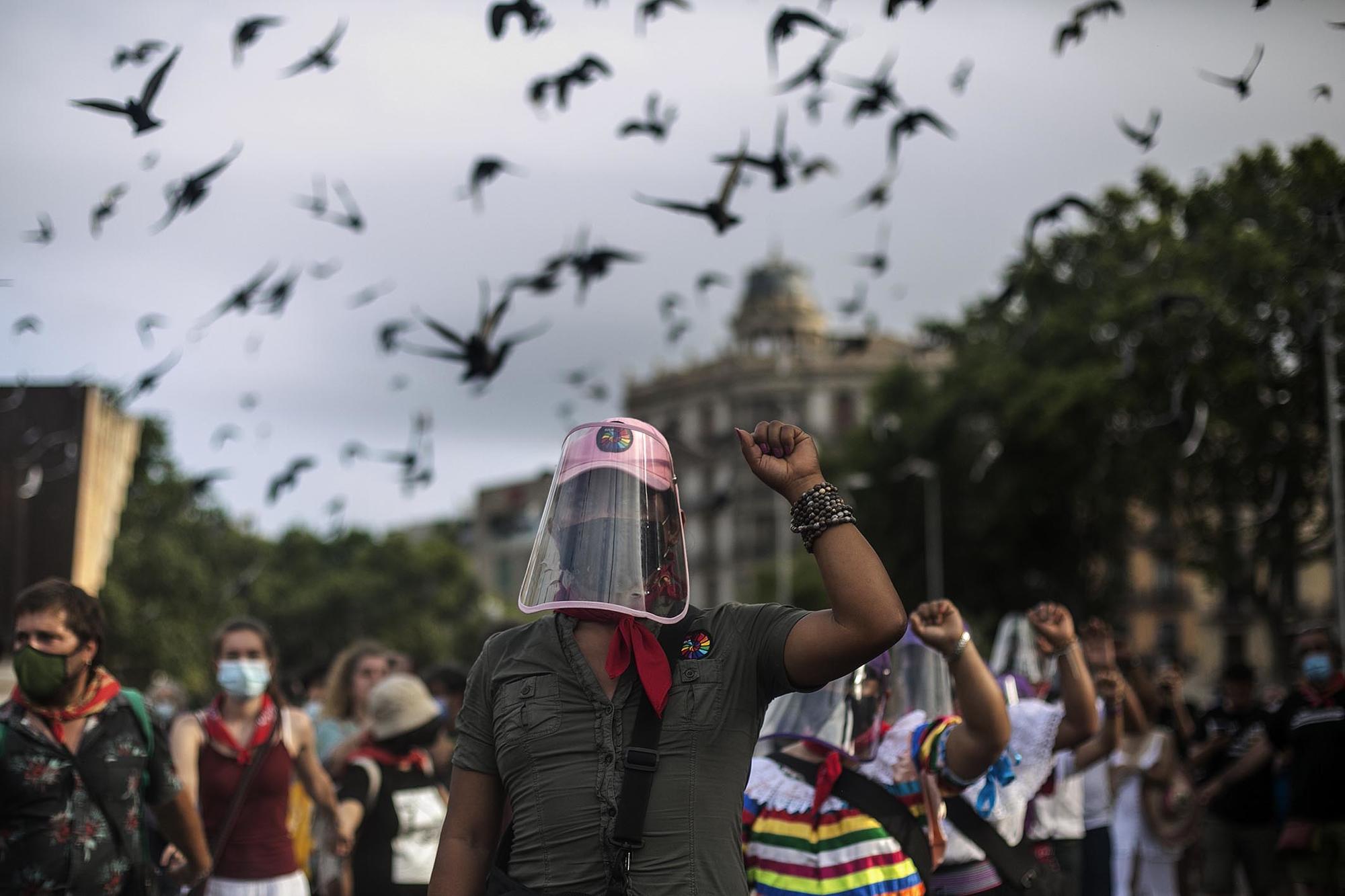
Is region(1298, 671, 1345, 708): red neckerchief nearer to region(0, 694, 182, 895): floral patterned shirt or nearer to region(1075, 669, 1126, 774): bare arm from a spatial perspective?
region(1075, 669, 1126, 774): bare arm

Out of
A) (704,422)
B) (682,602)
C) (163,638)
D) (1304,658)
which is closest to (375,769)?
(682,602)

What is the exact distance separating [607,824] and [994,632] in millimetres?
33788

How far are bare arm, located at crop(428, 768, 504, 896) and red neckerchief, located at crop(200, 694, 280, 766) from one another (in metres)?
3.43

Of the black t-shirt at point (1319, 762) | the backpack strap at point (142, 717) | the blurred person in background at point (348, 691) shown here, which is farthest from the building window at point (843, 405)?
the backpack strap at point (142, 717)

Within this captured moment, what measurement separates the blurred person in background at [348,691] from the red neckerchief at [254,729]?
1847mm

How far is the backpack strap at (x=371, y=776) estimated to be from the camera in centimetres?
677

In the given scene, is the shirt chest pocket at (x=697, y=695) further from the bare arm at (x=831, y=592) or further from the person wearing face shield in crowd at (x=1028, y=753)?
the person wearing face shield in crowd at (x=1028, y=753)

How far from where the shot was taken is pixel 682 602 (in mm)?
2947

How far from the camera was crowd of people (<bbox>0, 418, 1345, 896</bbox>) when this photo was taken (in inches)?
111

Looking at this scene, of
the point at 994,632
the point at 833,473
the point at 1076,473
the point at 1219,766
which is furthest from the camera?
the point at 833,473

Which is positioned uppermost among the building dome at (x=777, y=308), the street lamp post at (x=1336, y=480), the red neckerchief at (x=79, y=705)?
the building dome at (x=777, y=308)

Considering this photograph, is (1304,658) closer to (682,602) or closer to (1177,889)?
(1177,889)

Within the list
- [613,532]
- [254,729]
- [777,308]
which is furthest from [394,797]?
[777,308]

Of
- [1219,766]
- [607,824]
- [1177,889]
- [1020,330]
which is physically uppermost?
[1020,330]
